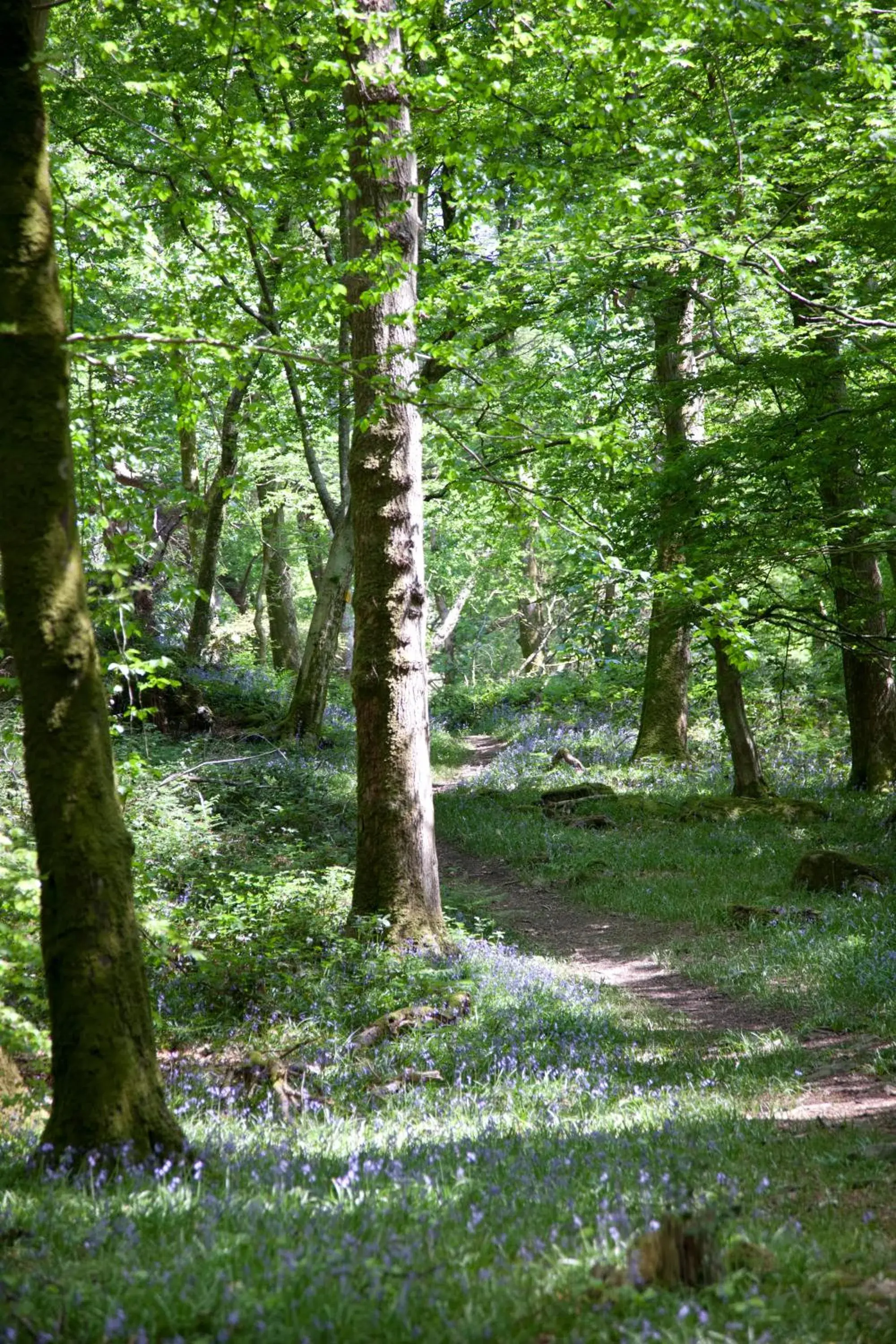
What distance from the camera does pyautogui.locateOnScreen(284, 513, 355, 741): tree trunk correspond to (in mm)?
17797

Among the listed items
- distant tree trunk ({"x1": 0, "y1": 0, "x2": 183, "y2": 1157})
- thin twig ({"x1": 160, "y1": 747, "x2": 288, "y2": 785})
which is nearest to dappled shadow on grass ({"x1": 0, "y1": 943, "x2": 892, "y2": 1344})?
distant tree trunk ({"x1": 0, "y1": 0, "x2": 183, "y2": 1157})

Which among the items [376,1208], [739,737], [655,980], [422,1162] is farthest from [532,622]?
[376,1208]

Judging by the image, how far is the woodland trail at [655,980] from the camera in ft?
17.8

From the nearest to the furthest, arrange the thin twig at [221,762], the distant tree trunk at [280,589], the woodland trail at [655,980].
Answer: the woodland trail at [655,980] → the thin twig at [221,762] → the distant tree trunk at [280,589]

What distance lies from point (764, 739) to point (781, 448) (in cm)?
1107

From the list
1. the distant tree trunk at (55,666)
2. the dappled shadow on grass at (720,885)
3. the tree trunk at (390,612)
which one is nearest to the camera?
the distant tree trunk at (55,666)

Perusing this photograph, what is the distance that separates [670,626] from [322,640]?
7683 millimetres

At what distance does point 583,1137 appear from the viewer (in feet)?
14.5

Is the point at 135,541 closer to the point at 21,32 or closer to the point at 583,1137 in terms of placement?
the point at 21,32

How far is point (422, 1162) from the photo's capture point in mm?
3977

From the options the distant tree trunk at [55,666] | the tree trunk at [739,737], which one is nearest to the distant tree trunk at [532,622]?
the tree trunk at [739,737]

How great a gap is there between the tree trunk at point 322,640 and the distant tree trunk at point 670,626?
568 cm

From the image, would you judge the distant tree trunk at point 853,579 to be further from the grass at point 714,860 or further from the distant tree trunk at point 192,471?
the distant tree trunk at point 192,471

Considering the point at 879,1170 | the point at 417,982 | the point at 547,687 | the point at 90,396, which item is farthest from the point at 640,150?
the point at 547,687
